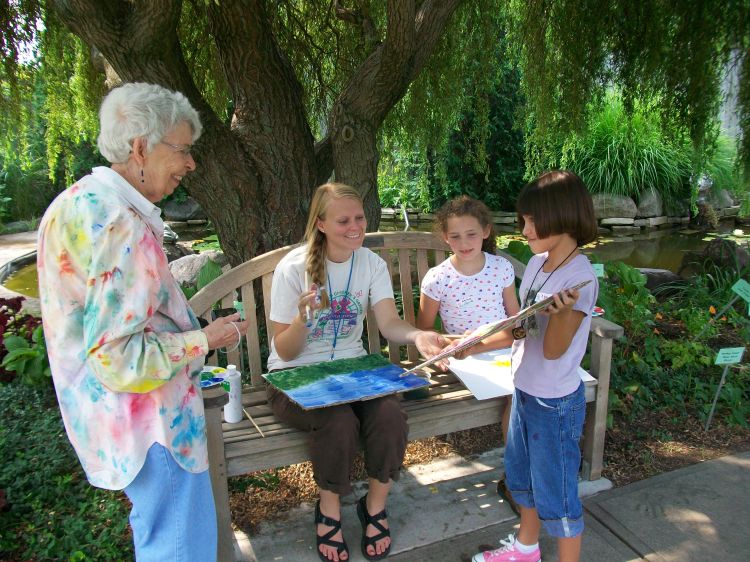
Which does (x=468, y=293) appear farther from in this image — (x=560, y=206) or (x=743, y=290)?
(x=743, y=290)

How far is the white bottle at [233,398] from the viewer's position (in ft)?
8.05

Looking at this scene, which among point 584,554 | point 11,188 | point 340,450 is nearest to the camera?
point 340,450

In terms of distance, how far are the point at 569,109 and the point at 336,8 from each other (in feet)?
5.89

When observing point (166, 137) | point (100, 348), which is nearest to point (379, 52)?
point (166, 137)

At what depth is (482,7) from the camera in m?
4.62

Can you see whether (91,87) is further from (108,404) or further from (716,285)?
(716,285)

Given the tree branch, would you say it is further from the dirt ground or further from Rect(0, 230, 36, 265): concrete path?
Rect(0, 230, 36, 265): concrete path

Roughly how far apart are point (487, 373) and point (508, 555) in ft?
2.49

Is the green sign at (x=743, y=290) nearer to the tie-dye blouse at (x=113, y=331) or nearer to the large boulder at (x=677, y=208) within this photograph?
the tie-dye blouse at (x=113, y=331)

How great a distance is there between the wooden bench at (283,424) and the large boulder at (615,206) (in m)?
8.50

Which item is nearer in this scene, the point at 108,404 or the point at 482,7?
the point at 108,404

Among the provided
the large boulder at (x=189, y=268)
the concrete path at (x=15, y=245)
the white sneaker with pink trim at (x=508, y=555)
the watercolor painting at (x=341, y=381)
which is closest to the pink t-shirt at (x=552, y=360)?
the watercolor painting at (x=341, y=381)

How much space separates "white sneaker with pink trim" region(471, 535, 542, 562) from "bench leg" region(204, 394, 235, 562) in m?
0.95

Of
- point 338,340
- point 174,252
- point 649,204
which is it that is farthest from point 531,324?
point 649,204
